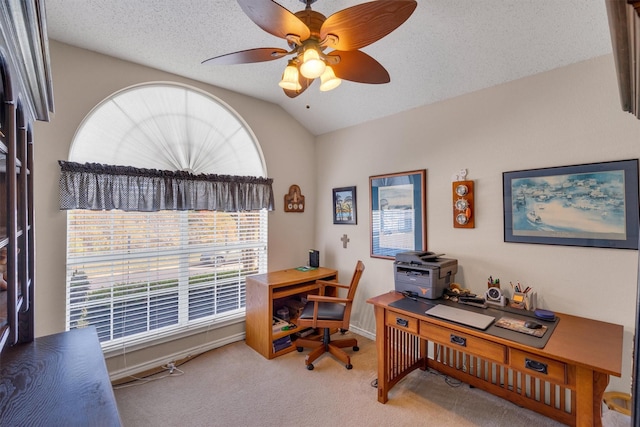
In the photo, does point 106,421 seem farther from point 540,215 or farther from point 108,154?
point 540,215

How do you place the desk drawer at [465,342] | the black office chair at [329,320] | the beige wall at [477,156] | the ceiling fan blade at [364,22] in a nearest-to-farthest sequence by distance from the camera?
the ceiling fan blade at [364,22] → the desk drawer at [465,342] → the beige wall at [477,156] → the black office chair at [329,320]

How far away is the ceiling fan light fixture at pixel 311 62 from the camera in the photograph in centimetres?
138

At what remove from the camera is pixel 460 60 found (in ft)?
7.21

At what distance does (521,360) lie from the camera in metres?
1.60

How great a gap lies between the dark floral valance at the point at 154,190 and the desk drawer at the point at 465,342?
213cm

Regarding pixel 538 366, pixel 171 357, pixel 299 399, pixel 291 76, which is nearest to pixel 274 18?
pixel 291 76

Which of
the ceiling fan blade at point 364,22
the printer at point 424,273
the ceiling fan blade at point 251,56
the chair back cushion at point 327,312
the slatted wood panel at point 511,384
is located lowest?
the slatted wood panel at point 511,384

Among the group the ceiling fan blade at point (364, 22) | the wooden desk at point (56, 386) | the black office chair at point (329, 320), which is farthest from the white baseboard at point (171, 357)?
the ceiling fan blade at point (364, 22)

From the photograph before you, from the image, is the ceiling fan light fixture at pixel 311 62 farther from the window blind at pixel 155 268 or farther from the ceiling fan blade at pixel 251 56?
the window blind at pixel 155 268

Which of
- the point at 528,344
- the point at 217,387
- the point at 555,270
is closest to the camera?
the point at 528,344

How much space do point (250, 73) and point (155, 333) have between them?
8.56 feet

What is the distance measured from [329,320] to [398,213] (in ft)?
4.20

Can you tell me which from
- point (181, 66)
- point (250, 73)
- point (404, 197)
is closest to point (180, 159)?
point (181, 66)

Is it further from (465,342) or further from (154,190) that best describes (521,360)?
(154,190)
